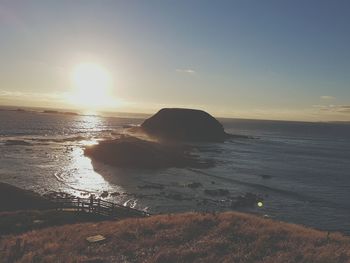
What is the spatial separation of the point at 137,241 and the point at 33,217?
12.0m

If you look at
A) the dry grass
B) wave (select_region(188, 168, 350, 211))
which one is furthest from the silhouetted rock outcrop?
the dry grass

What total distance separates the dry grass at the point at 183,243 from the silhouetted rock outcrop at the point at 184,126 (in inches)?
4734

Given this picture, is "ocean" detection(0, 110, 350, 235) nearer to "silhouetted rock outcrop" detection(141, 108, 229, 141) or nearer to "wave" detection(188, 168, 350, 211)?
"wave" detection(188, 168, 350, 211)

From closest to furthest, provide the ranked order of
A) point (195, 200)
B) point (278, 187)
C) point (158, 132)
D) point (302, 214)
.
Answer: point (302, 214)
point (195, 200)
point (278, 187)
point (158, 132)

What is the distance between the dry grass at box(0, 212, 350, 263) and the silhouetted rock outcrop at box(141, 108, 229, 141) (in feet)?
394

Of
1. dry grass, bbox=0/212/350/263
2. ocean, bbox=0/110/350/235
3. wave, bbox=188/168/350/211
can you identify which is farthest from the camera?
wave, bbox=188/168/350/211

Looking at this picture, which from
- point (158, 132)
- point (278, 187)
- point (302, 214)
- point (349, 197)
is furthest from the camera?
point (158, 132)

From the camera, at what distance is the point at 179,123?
158125 millimetres

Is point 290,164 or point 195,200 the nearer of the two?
point 195,200

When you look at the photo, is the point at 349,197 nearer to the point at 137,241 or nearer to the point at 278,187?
the point at 278,187

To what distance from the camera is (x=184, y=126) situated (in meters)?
157

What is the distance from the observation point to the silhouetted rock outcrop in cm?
15288

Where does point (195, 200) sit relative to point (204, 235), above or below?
below

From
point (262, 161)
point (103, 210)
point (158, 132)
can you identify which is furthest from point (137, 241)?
point (158, 132)
